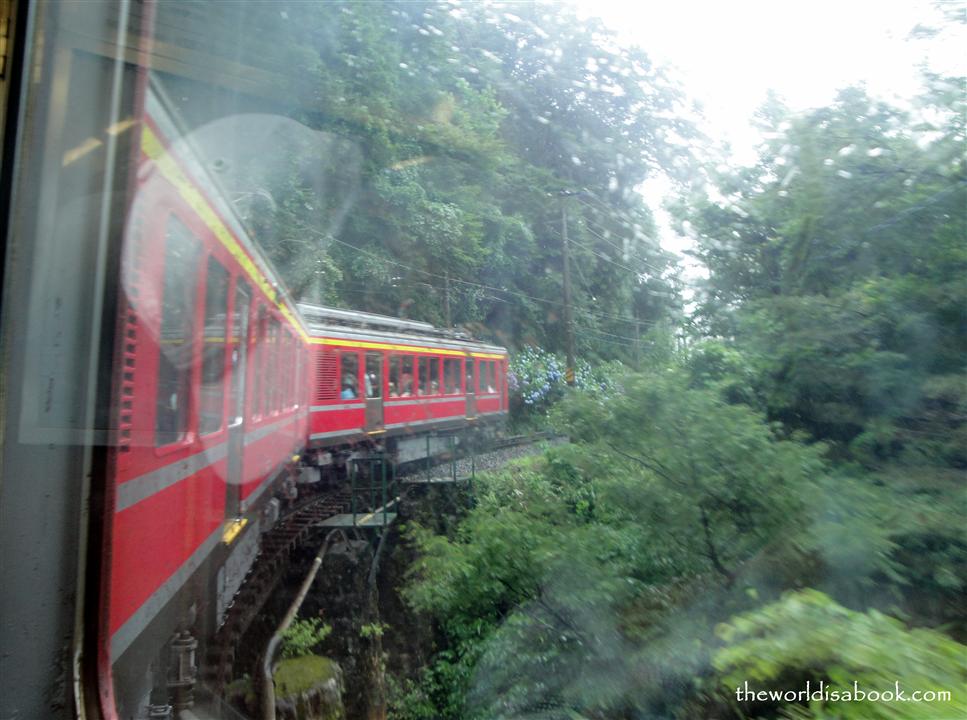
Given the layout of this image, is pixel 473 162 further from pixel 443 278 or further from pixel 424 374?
pixel 424 374

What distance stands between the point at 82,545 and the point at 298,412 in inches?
232

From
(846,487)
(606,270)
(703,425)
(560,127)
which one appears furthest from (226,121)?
(846,487)

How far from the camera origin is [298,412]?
7.73 metres

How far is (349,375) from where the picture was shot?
829 centimetres

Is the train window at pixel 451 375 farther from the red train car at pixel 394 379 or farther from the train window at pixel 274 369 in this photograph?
the train window at pixel 274 369

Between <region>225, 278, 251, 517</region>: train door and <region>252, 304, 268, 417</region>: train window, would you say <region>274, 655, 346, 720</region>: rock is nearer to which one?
<region>225, 278, 251, 517</region>: train door

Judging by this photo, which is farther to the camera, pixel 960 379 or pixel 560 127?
pixel 560 127

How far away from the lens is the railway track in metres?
4.78

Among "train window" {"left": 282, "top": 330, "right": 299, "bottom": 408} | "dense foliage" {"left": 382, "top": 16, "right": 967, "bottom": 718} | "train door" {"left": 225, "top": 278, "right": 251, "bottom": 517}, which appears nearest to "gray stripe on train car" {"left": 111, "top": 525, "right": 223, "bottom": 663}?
"train door" {"left": 225, "top": 278, "right": 251, "bottom": 517}

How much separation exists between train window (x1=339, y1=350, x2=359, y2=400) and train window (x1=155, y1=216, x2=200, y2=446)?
4.53 meters

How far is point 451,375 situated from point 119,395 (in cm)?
534

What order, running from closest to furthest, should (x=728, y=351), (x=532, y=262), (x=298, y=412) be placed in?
(x=728, y=351), (x=532, y=262), (x=298, y=412)

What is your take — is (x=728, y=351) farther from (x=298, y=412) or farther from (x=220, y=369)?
(x=298, y=412)

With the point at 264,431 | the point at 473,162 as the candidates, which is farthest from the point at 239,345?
the point at 473,162
